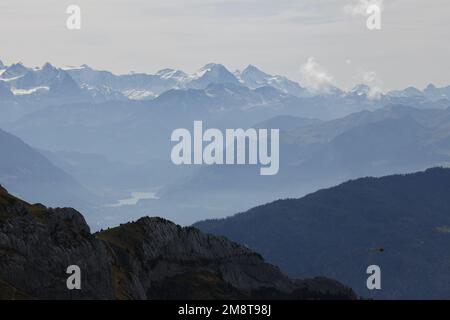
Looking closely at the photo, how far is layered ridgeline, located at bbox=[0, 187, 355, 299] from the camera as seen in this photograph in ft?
404

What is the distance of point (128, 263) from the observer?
154 m

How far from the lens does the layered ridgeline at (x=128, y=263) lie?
123 metres

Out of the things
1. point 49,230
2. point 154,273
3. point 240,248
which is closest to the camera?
point 49,230

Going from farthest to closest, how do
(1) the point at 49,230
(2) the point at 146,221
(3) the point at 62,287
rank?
(2) the point at 146,221, (1) the point at 49,230, (3) the point at 62,287

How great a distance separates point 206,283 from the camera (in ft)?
547

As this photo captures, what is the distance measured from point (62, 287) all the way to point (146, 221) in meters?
53.9
